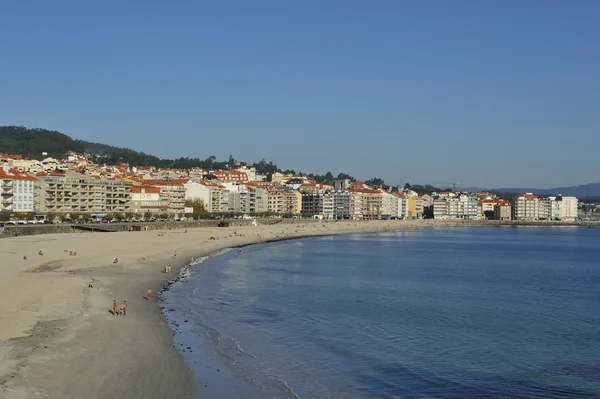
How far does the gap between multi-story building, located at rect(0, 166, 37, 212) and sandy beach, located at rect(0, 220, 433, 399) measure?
32.7 metres

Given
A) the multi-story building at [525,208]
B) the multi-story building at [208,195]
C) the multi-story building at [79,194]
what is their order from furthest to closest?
the multi-story building at [525,208] → the multi-story building at [208,195] → the multi-story building at [79,194]

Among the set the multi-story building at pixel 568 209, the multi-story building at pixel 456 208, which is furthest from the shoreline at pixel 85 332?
the multi-story building at pixel 568 209

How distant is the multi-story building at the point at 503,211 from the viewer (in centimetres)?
16300

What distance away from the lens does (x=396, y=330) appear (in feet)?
64.8

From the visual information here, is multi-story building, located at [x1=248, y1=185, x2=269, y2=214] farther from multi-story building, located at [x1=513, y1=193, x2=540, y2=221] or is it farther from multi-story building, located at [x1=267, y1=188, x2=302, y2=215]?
multi-story building, located at [x1=513, y1=193, x2=540, y2=221]

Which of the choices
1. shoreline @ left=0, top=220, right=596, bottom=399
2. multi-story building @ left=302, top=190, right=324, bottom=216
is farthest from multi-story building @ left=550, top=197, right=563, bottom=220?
shoreline @ left=0, top=220, right=596, bottom=399

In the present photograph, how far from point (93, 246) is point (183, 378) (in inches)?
1249

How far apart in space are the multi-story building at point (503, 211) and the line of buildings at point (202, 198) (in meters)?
0.24

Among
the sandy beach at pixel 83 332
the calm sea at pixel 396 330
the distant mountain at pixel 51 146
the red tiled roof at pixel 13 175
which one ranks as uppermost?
the distant mountain at pixel 51 146

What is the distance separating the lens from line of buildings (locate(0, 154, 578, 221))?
2894 inches

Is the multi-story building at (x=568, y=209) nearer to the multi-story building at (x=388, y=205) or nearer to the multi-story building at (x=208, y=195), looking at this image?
the multi-story building at (x=388, y=205)

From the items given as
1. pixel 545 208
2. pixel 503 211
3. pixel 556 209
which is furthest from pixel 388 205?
pixel 556 209

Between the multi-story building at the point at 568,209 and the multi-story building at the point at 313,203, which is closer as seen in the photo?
the multi-story building at the point at 313,203

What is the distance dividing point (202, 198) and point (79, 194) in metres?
28.1
